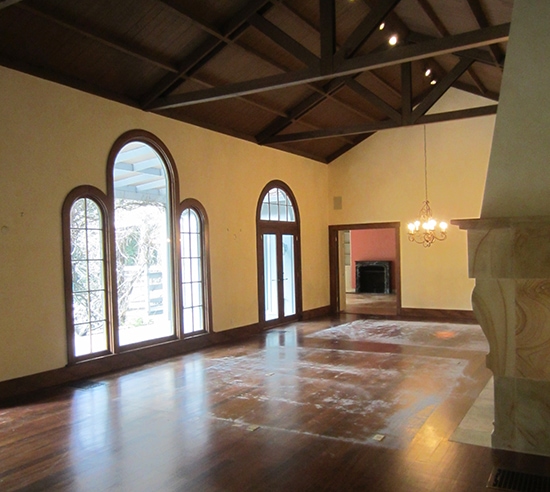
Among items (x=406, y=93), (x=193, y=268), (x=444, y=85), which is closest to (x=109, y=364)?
(x=193, y=268)

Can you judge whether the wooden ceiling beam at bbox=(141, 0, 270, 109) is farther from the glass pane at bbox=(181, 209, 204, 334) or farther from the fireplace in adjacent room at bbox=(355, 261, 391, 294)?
the fireplace in adjacent room at bbox=(355, 261, 391, 294)

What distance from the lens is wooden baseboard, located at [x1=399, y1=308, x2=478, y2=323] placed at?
10258mm

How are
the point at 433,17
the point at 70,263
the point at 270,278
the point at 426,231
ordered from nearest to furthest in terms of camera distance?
the point at 70,263, the point at 433,17, the point at 270,278, the point at 426,231

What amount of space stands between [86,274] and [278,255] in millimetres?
4557

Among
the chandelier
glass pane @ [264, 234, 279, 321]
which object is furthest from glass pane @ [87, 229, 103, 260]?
the chandelier

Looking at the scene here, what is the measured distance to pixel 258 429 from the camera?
4.25 metres

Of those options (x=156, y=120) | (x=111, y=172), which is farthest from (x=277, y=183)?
(x=111, y=172)

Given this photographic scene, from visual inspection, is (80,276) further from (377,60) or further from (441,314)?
(441,314)

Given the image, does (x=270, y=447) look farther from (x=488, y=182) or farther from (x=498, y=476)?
(x=488, y=182)

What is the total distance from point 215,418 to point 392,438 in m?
1.57

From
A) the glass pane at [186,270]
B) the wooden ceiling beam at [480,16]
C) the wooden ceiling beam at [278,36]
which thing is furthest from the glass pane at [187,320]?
the wooden ceiling beam at [480,16]

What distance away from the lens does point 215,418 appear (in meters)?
4.54

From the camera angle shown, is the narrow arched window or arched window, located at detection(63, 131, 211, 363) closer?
arched window, located at detection(63, 131, 211, 363)

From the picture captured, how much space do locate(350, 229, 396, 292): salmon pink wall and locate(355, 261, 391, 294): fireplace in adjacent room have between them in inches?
8.8
